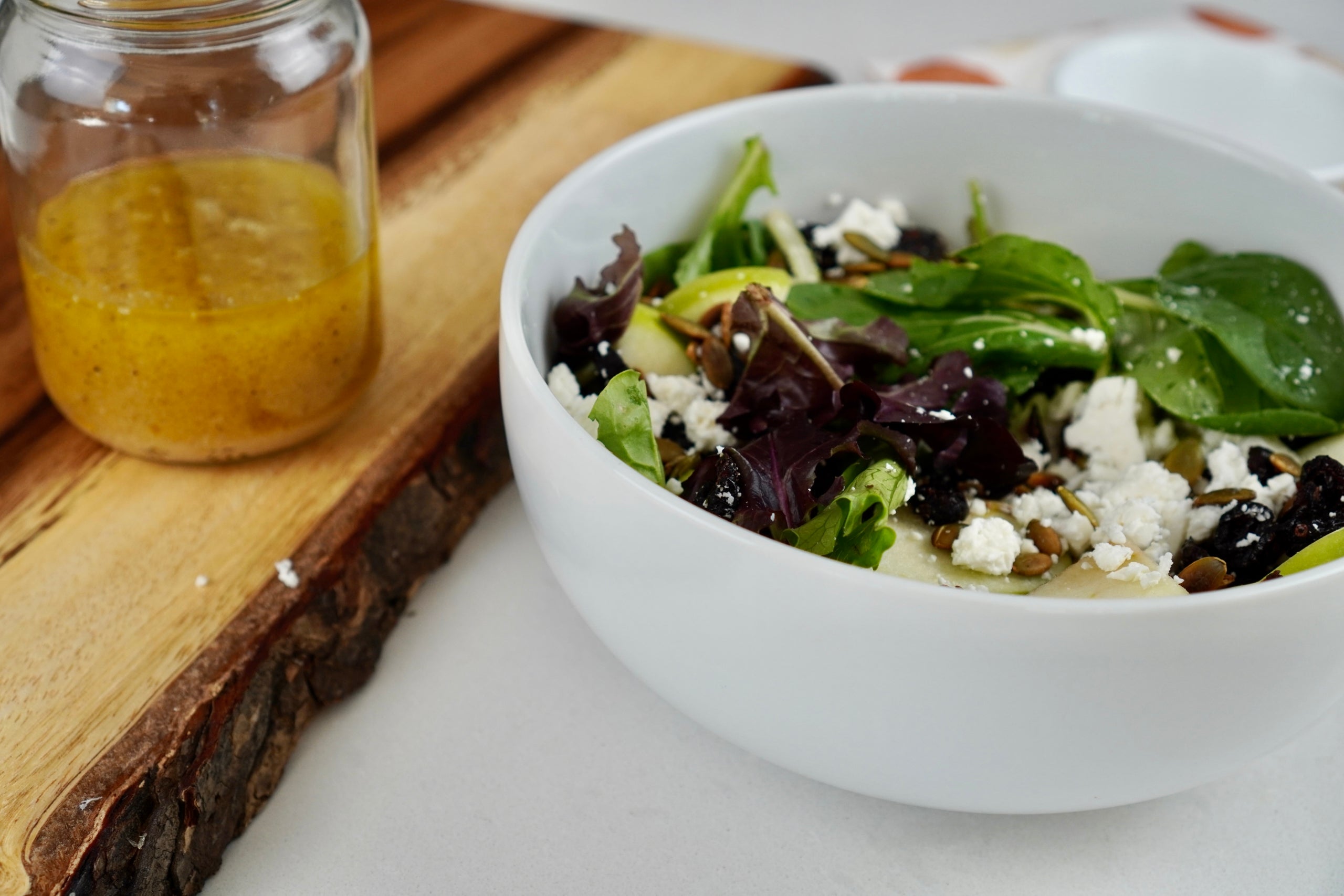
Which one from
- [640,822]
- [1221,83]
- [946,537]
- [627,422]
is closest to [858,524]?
[946,537]

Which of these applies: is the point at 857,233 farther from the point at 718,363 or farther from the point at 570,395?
the point at 570,395

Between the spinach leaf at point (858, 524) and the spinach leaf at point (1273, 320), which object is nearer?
the spinach leaf at point (858, 524)

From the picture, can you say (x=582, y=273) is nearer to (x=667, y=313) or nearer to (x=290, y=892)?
(x=667, y=313)

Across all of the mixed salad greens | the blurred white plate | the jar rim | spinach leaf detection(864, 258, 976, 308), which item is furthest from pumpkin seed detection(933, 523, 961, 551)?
the blurred white plate

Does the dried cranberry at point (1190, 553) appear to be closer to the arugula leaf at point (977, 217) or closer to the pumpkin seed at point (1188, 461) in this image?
the pumpkin seed at point (1188, 461)

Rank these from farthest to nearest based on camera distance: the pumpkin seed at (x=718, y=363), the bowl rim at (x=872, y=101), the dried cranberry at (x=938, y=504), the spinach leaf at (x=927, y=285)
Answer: the spinach leaf at (x=927, y=285), the pumpkin seed at (x=718, y=363), the dried cranberry at (x=938, y=504), the bowl rim at (x=872, y=101)

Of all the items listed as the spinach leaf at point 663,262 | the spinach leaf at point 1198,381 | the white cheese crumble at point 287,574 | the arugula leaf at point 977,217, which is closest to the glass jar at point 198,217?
the white cheese crumble at point 287,574
